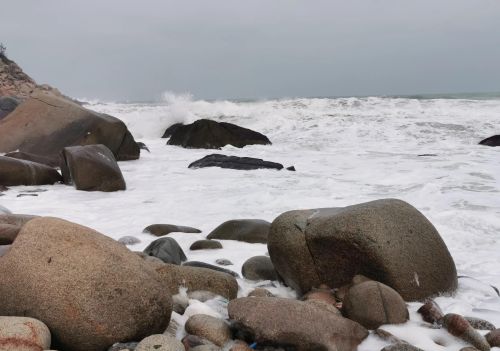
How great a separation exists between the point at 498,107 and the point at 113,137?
17219 mm

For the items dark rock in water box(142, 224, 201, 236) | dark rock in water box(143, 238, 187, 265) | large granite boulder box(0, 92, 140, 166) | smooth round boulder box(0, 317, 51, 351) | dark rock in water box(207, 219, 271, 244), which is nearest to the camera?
smooth round boulder box(0, 317, 51, 351)

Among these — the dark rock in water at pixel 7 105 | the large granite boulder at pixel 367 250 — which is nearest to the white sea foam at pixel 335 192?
the large granite boulder at pixel 367 250

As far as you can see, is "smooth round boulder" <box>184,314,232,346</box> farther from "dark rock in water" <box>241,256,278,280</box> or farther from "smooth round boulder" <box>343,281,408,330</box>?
"dark rock in water" <box>241,256,278,280</box>

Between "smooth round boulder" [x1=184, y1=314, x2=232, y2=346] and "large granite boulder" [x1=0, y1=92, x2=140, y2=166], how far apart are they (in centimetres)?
720

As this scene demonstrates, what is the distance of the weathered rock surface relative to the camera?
3115 millimetres

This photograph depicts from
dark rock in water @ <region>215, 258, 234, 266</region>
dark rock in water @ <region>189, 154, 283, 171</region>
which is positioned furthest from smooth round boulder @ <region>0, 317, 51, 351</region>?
dark rock in water @ <region>189, 154, 283, 171</region>

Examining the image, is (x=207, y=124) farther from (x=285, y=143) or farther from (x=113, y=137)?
(x=113, y=137)

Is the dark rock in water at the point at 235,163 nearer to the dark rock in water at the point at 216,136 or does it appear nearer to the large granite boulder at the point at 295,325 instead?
the dark rock in water at the point at 216,136

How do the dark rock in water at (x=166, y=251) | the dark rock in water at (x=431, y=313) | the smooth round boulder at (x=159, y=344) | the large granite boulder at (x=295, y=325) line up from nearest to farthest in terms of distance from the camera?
the smooth round boulder at (x=159, y=344), the large granite boulder at (x=295, y=325), the dark rock in water at (x=431, y=313), the dark rock in water at (x=166, y=251)

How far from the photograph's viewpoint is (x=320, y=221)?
11.0 feet

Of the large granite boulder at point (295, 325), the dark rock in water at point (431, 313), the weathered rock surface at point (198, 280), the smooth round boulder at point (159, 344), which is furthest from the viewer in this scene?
the weathered rock surface at point (198, 280)

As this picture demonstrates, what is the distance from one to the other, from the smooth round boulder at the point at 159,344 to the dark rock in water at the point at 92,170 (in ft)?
15.6

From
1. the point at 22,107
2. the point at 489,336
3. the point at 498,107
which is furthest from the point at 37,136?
the point at 498,107

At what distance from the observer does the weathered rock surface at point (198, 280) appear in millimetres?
3115
